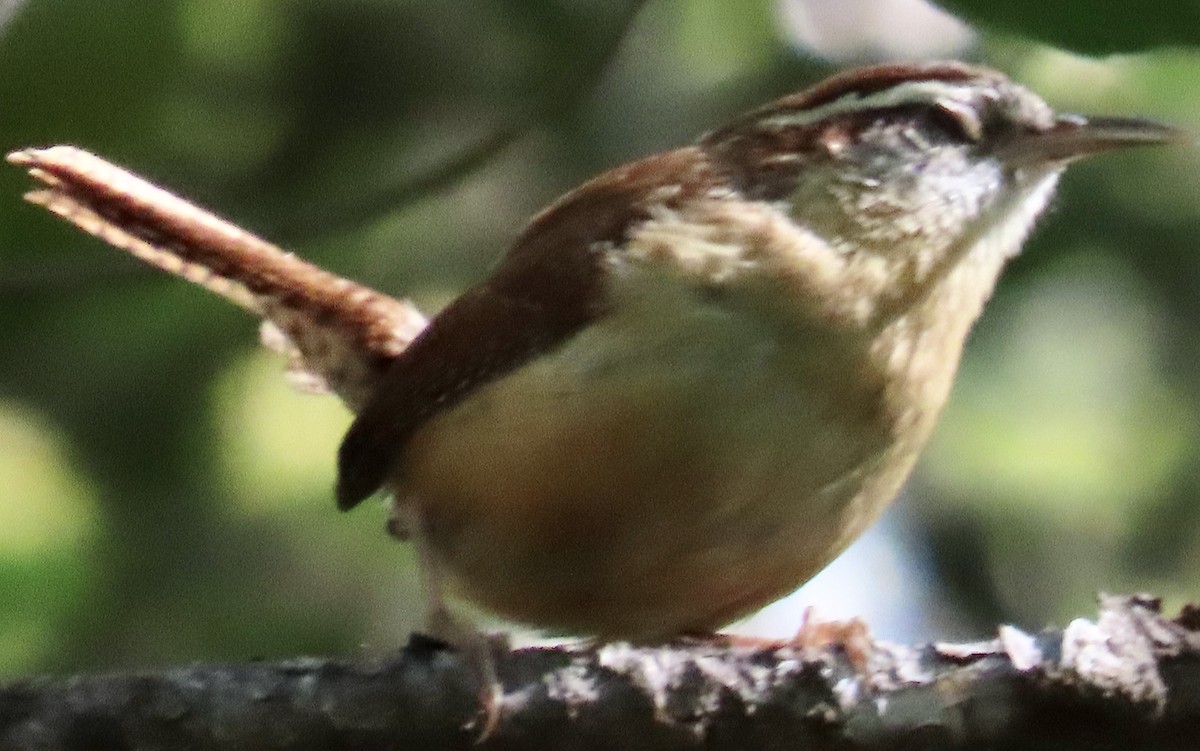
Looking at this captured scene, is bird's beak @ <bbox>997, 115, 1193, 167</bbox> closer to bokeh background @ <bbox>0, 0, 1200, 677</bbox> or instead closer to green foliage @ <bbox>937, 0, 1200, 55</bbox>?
bokeh background @ <bbox>0, 0, 1200, 677</bbox>

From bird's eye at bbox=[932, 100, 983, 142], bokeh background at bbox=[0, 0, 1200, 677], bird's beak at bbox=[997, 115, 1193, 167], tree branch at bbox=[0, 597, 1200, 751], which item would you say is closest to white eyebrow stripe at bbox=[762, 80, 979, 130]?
bird's eye at bbox=[932, 100, 983, 142]

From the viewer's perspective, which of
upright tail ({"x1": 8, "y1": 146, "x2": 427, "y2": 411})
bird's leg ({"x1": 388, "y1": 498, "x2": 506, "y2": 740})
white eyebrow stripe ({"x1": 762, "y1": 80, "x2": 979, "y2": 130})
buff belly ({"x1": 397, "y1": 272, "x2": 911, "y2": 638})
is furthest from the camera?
upright tail ({"x1": 8, "y1": 146, "x2": 427, "y2": 411})

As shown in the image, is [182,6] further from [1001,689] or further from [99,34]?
[1001,689]

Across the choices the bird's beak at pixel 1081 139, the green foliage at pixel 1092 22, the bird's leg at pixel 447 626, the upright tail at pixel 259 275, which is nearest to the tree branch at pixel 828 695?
the bird's leg at pixel 447 626

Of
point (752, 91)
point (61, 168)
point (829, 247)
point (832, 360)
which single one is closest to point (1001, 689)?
point (832, 360)

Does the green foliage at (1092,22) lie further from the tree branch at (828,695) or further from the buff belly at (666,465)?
the tree branch at (828,695)

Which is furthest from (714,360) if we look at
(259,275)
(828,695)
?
(259,275)
